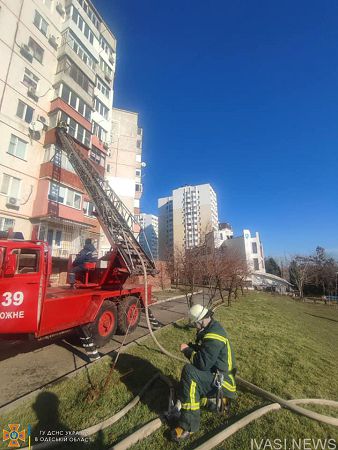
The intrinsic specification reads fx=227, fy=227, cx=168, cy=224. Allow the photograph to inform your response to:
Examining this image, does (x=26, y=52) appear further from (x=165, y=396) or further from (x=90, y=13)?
(x=165, y=396)

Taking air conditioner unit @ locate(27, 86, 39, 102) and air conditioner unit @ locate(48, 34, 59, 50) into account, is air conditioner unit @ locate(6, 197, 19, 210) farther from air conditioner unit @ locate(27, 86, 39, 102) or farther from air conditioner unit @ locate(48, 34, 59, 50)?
air conditioner unit @ locate(48, 34, 59, 50)

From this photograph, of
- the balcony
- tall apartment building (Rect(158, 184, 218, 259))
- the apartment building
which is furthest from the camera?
tall apartment building (Rect(158, 184, 218, 259))

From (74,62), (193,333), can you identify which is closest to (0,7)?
(74,62)

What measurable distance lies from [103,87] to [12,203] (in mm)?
17379

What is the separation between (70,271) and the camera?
24.4 feet

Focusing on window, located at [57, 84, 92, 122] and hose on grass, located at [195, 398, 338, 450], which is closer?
hose on grass, located at [195, 398, 338, 450]

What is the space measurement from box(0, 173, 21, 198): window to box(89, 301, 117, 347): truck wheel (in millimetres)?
13112

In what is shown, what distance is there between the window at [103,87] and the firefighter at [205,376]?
90.6 feet

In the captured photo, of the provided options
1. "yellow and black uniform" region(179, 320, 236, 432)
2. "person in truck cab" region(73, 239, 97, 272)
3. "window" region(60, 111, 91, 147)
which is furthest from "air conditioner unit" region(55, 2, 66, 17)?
"yellow and black uniform" region(179, 320, 236, 432)

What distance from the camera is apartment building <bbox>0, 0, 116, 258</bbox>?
15750 millimetres

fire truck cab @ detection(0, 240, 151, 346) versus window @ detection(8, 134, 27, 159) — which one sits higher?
window @ detection(8, 134, 27, 159)

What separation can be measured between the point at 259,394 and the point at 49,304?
4.46 metres

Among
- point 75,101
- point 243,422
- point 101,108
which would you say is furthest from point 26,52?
point 243,422

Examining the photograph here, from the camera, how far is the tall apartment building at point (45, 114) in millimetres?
15758
